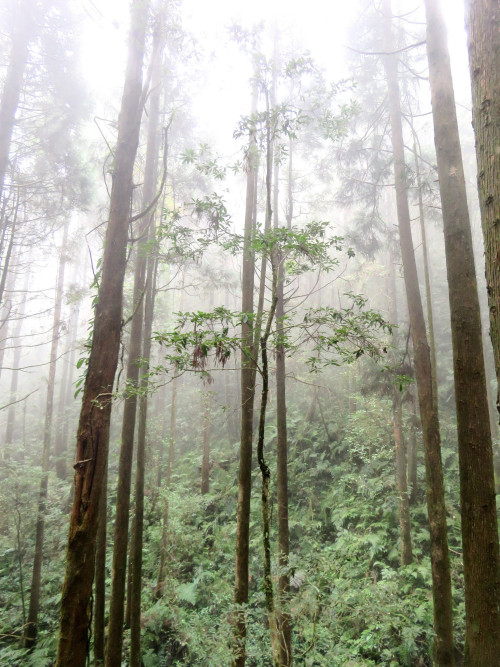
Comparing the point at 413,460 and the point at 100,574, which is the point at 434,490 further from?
the point at 100,574

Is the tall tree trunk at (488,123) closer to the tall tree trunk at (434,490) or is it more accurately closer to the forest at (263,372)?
the forest at (263,372)

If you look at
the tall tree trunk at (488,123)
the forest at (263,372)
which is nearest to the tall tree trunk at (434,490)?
the forest at (263,372)

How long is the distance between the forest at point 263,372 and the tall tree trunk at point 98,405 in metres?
0.02

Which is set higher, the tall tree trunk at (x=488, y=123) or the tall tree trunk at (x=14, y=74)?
the tall tree trunk at (x=14, y=74)

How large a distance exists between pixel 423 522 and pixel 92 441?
9.19m

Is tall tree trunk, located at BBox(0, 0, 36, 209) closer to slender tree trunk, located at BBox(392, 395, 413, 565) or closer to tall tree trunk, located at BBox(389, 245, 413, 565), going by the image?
tall tree trunk, located at BBox(389, 245, 413, 565)

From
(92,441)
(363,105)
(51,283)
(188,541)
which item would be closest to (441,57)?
(92,441)

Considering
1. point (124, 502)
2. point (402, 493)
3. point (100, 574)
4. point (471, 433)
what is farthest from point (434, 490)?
point (100, 574)

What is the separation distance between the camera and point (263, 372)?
3.67 meters

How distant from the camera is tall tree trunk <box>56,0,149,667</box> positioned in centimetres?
305

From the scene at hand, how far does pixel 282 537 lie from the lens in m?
6.93

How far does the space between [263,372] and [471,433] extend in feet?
6.88

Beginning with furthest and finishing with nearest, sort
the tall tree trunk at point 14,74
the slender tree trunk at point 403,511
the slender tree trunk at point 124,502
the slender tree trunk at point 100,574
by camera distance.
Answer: the tall tree trunk at point 14,74, the slender tree trunk at point 403,511, the slender tree trunk at point 100,574, the slender tree trunk at point 124,502

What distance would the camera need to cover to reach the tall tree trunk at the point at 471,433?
3.21 meters
